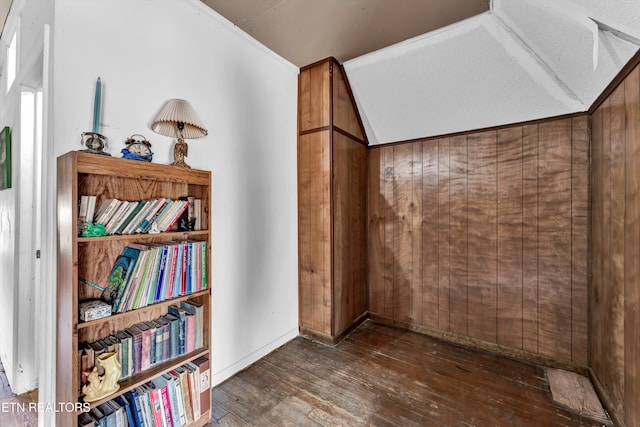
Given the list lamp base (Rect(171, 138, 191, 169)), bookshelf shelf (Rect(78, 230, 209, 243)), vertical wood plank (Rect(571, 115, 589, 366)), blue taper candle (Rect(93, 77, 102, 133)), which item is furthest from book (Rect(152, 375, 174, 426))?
vertical wood plank (Rect(571, 115, 589, 366))

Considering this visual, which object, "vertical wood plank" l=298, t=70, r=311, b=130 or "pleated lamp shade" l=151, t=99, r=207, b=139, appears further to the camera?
"vertical wood plank" l=298, t=70, r=311, b=130

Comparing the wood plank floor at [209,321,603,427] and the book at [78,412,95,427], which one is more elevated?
the book at [78,412,95,427]

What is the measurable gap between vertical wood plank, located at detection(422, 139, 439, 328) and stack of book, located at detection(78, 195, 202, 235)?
2.08 metres

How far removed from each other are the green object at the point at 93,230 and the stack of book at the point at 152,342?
0.49 m

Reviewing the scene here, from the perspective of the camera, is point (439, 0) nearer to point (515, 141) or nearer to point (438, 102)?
point (438, 102)

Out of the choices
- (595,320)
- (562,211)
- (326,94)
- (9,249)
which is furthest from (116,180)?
(595,320)

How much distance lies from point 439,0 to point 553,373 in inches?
106

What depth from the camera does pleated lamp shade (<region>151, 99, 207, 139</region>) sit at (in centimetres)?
144

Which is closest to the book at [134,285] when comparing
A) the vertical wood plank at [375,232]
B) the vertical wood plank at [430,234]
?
the vertical wood plank at [375,232]

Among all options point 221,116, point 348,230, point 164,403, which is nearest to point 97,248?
point 164,403

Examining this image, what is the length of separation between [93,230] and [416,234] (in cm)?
246

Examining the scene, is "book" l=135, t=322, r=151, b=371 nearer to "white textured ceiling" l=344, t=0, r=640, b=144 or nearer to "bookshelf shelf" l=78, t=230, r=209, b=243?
"bookshelf shelf" l=78, t=230, r=209, b=243

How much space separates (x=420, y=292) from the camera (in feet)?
8.82

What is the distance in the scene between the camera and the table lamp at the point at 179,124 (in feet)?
4.75
